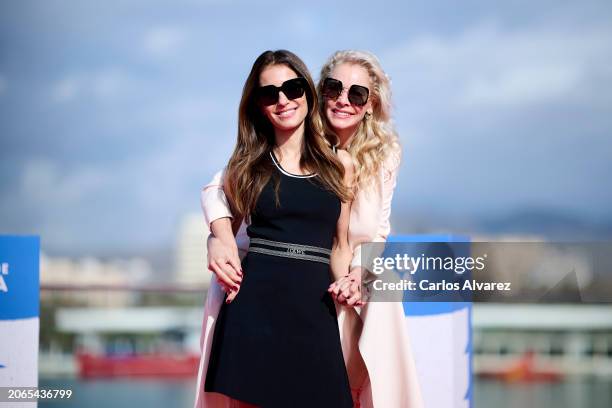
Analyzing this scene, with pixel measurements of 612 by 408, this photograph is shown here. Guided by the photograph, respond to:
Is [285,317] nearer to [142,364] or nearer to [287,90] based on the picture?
[287,90]

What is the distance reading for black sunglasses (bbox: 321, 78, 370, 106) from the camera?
2.96 metres

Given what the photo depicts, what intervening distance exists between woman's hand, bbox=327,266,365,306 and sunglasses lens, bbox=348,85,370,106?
0.62 meters

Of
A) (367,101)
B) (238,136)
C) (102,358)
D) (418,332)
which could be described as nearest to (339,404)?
(238,136)

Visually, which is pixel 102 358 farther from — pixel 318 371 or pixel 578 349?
pixel 318 371

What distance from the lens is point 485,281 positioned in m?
3.52

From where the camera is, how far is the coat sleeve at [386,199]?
2791 millimetres

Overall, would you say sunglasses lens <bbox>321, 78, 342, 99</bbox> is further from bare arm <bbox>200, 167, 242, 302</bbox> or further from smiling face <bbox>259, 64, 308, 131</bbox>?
bare arm <bbox>200, 167, 242, 302</bbox>

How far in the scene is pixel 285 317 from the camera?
2521mm

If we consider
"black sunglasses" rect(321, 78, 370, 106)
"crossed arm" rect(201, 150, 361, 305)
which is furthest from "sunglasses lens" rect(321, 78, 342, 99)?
"crossed arm" rect(201, 150, 361, 305)

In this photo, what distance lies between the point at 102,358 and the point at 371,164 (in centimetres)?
920

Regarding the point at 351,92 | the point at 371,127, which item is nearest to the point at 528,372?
the point at 371,127

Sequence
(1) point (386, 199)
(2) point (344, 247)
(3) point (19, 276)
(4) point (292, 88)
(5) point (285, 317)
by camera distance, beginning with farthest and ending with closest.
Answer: (3) point (19, 276)
(1) point (386, 199)
(2) point (344, 247)
(4) point (292, 88)
(5) point (285, 317)

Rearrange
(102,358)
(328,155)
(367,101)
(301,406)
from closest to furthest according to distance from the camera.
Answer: (301,406) → (328,155) → (367,101) → (102,358)

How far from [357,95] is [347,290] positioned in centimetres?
71
